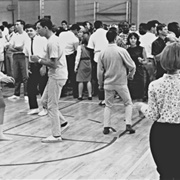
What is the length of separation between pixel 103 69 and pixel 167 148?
11.0 ft

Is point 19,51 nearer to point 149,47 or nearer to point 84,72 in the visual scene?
point 84,72

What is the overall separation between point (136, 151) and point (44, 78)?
3.21 m

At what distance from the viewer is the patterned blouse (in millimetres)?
3098

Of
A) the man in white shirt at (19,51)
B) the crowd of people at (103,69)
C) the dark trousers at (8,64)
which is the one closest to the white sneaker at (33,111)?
the crowd of people at (103,69)

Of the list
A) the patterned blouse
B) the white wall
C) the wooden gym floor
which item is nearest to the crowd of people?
the patterned blouse

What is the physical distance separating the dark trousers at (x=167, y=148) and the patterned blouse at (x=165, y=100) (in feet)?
0.18

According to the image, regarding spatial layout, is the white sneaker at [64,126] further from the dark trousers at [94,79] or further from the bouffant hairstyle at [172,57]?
the bouffant hairstyle at [172,57]

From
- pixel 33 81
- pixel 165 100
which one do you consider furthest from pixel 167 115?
pixel 33 81

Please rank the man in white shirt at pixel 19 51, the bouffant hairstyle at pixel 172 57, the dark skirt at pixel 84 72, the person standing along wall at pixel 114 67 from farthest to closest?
the dark skirt at pixel 84 72 < the man in white shirt at pixel 19 51 < the person standing along wall at pixel 114 67 < the bouffant hairstyle at pixel 172 57

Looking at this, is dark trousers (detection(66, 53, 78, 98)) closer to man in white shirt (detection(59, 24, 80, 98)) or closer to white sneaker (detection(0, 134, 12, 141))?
man in white shirt (detection(59, 24, 80, 98))

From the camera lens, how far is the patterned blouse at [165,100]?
10.2 feet

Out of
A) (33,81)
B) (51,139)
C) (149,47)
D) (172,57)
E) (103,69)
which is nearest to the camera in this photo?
(172,57)

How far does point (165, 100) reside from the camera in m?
3.12

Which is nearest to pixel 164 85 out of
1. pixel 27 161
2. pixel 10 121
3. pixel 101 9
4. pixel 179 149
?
pixel 179 149
